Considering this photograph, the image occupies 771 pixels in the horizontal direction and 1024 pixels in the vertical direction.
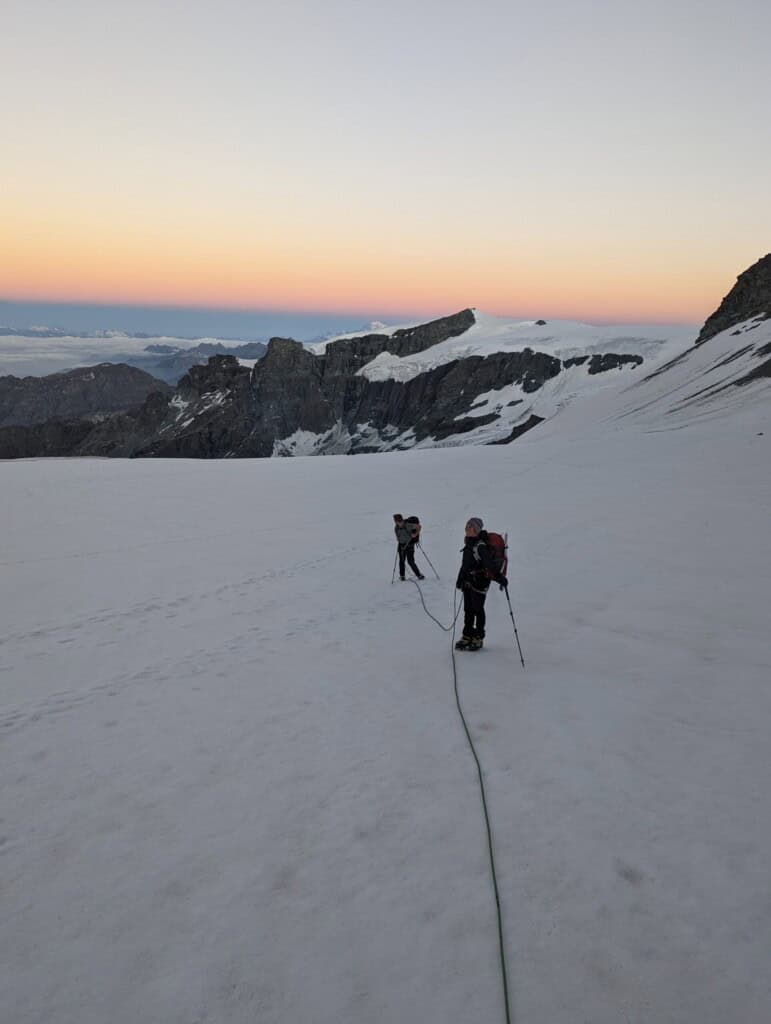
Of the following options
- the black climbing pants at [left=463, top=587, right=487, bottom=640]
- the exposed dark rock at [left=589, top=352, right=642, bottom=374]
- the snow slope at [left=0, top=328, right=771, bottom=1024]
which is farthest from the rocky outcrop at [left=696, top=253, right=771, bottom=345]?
the black climbing pants at [left=463, top=587, right=487, bottom=640]

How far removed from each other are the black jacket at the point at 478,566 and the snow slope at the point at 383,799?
1.15 meters

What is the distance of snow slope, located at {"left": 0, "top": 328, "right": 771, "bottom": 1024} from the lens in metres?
3.78

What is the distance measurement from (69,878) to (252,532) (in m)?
15.7

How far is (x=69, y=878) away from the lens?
15.3 feet

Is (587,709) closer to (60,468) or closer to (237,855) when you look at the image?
(237,855)

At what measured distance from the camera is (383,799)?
550 cm

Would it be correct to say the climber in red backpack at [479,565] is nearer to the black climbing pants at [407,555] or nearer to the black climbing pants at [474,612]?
the black climbing pants at [474,612]

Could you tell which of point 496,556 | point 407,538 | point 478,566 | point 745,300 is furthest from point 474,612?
point 745,300

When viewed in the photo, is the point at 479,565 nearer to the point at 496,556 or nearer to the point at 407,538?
the point at 496,556

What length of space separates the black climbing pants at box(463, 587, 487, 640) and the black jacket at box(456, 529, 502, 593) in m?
0.15

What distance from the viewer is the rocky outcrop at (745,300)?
84375 mm

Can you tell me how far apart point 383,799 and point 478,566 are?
3.89m

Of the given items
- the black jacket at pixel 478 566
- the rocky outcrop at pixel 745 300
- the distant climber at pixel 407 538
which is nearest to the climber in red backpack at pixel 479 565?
the black jacket at pixel 478 566

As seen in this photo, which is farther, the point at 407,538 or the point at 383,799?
the point at 407,538
